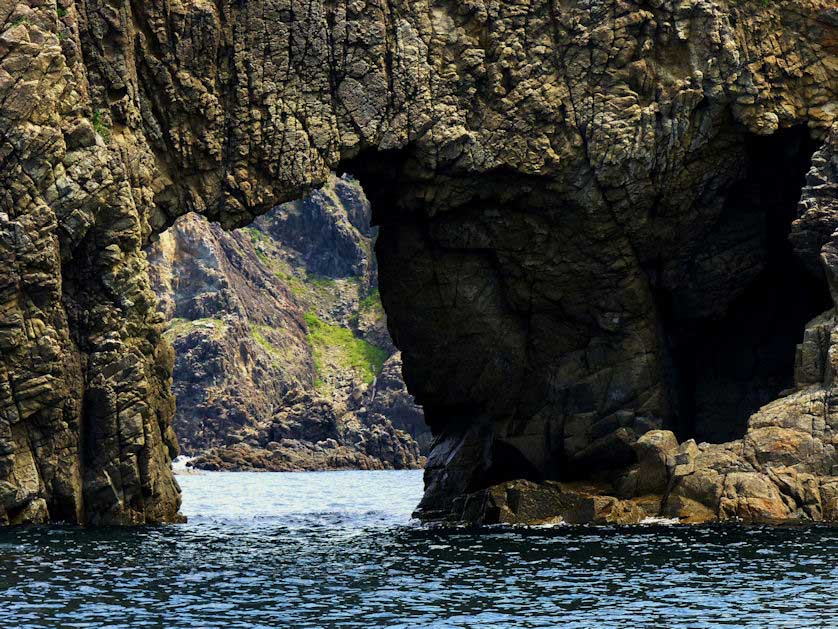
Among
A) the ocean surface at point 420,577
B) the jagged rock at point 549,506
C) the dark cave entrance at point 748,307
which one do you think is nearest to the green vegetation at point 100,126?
the ocean surface at point 420,577

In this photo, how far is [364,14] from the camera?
62344 millimetres

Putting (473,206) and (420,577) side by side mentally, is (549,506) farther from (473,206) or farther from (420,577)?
(420,577)

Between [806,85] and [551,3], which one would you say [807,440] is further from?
[551,3]

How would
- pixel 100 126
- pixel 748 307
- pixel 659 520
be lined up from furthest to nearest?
pixel 748 307, pixel 659 520, pixel 100 126

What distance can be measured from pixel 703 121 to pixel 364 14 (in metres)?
18.0

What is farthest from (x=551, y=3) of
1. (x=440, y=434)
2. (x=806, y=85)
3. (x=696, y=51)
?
(x=440, y=434)

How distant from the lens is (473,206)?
67125 millimetres

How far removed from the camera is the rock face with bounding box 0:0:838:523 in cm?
5406

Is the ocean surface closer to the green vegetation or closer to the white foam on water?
the white foam on water

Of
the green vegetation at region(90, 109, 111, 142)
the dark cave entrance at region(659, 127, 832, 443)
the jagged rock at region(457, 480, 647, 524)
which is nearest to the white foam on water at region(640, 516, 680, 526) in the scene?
the jagged rock at region(457, 480, 647, 524)

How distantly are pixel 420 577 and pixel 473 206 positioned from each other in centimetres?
2918

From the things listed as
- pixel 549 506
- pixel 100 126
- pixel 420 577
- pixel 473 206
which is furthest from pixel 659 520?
pixel 100 126

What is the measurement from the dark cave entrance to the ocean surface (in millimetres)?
19156

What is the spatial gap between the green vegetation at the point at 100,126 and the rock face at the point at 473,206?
0.15 meters
